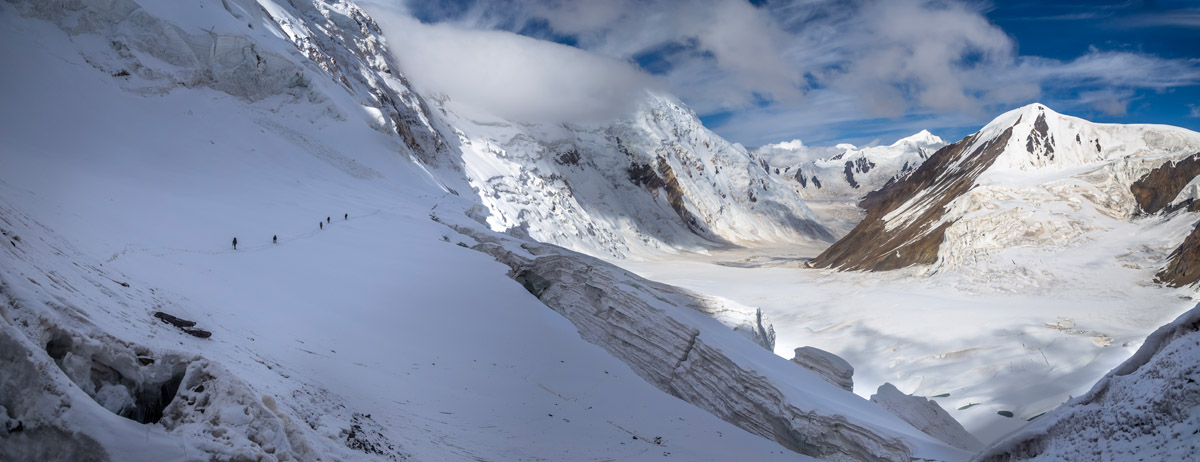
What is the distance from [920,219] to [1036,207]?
29.8ft

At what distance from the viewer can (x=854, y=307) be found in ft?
109

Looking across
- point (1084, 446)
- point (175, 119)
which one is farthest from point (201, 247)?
point (175, 119)

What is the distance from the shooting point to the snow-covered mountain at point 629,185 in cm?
6244

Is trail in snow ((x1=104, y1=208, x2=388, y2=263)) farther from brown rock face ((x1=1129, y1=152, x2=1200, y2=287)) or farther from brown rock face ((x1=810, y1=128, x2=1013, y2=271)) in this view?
brown rock face ((x1=810, y1=128, x2=1013, y2=271))

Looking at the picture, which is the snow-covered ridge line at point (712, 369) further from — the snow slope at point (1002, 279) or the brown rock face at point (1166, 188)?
the brown rock face at point (1166, 188)

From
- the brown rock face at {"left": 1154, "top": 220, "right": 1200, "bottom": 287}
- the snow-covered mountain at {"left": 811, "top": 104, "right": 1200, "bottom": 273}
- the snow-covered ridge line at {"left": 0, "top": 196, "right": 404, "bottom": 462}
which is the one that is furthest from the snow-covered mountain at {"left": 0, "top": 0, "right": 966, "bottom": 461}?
the snow-covered mountain at {"left": 811, "top": 104, "right": 1200, "bottom": 273}

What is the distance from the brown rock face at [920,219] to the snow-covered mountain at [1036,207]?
16 cm

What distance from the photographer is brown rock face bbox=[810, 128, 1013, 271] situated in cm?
4147

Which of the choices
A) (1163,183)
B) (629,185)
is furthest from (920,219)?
(629,185)

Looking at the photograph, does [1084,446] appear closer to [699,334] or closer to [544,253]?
[699,334]

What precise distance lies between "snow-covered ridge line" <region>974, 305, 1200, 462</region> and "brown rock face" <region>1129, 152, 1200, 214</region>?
42551 mm

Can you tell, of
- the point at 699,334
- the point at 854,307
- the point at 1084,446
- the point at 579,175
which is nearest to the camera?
the point at 1084,446

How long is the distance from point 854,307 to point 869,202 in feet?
514

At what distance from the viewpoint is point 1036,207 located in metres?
37.5
